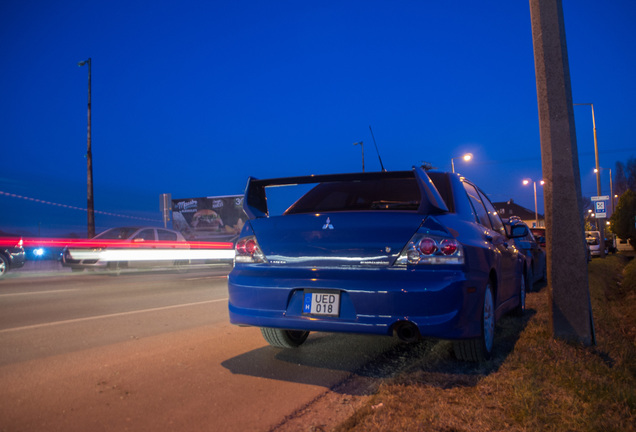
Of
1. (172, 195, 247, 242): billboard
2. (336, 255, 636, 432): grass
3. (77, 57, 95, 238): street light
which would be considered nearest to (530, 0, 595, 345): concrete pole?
(336, 255, 636, 432): grass

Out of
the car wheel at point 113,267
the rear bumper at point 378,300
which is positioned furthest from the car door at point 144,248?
the rear bumper at point 378,300

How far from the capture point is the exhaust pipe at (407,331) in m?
3.67

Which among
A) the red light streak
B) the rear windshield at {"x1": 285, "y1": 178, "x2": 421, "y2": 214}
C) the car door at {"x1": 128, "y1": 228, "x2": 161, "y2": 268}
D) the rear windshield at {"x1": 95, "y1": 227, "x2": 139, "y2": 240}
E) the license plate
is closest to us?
the license plate

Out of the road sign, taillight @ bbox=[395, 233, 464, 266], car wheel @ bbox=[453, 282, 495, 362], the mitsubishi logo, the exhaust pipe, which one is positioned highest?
the road sign

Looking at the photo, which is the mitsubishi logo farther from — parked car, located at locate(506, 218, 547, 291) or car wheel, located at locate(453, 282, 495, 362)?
parked car, located at locate(506, 218, 547, 291)

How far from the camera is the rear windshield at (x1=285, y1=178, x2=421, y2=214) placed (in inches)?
197

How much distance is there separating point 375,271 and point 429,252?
0.41m

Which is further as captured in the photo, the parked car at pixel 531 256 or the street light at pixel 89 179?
the street light at pixel 89 179

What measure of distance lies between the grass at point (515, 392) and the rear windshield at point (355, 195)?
1.50 metres

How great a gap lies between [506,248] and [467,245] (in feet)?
6.40

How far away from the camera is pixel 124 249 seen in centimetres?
1883

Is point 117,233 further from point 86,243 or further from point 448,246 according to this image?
point 448,246

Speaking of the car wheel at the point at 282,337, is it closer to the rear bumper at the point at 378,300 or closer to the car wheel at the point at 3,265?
the rear bumper at the point at 378,300

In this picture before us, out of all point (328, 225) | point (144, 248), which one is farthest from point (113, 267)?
point (328, 225)
